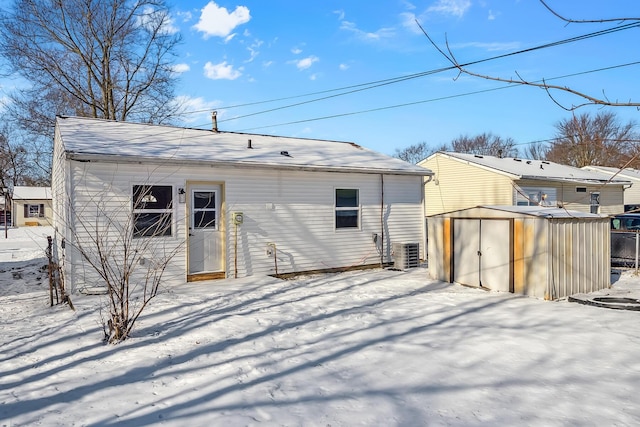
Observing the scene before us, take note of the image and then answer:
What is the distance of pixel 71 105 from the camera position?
21.1 m

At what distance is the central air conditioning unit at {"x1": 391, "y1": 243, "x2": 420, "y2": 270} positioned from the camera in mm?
11232

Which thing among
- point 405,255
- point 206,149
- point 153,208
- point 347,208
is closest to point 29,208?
point 206,149

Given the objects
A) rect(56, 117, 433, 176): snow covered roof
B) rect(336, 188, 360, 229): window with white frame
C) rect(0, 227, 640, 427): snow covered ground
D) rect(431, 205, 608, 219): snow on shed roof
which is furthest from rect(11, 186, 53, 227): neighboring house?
rect(431, 205, 608, 219): snow on shed roof

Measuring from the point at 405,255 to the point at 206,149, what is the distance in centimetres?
566

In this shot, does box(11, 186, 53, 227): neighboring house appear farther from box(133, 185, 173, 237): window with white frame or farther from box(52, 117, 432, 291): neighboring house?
box(133, 185, 173, 237): window with white frame

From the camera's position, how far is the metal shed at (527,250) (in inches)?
298

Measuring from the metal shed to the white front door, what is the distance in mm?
4924

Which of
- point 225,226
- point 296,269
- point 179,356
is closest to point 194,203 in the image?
point 225,226

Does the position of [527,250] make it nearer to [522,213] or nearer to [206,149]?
[522,213]

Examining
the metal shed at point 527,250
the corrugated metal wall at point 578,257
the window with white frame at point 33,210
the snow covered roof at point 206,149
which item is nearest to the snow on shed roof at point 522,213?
the metal shed at point 527,250

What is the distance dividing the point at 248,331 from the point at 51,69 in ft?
67.6

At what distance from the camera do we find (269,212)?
9953 millimetres

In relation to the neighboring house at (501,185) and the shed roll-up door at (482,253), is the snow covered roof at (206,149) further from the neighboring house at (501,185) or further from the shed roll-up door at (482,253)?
the neighboring house at (501,185)

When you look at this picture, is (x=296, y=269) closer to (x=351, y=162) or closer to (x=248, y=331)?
(x=351, y=162)
